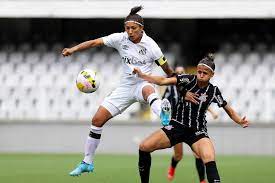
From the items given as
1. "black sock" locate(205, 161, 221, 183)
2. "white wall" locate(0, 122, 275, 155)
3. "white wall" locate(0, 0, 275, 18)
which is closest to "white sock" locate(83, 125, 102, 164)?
"black sock" locate(205, 161, 221, 183)

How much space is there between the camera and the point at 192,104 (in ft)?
30.4

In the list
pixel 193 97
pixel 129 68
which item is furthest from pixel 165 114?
pixel 129 68

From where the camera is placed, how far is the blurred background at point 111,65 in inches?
769

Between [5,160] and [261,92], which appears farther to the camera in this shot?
[261,92]

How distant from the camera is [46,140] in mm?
19656

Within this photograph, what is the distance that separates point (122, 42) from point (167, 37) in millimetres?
12154

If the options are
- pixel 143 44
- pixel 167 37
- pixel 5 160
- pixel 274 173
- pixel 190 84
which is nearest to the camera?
pixel 190 84

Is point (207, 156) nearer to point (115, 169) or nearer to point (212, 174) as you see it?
point (212, 174)

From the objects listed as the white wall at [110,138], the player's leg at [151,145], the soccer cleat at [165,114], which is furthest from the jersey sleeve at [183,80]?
the white wall at [110,138]

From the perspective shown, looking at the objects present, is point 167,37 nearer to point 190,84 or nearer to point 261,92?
point 261,92

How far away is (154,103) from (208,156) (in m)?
1.27

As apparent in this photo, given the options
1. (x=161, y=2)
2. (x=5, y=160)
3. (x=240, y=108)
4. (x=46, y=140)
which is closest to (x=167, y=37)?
(x=161, y=2)

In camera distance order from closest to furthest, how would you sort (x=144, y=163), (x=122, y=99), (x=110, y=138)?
1. (x=144, y=163)
2. (x=122, y=99)
3. (x=110, y=138)

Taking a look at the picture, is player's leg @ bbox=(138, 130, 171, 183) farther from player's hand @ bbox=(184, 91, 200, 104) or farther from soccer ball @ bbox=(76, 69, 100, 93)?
soccer ball @ bbox=(76, 69, 100, 93)
